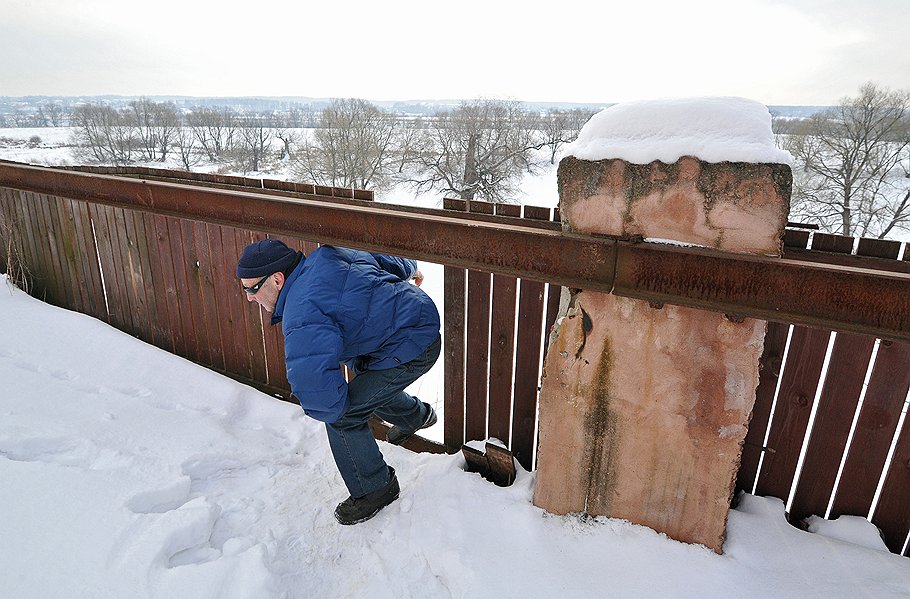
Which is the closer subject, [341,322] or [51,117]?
[341,322]

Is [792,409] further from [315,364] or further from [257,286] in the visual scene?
[257,286]

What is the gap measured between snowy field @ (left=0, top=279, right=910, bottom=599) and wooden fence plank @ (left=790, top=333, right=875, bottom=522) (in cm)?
11

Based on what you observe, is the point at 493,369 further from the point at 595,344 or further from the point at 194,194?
the point at 194,194

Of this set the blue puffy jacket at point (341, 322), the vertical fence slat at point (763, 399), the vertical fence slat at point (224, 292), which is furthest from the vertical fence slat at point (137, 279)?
the vertical fence slat at point (763, 399)

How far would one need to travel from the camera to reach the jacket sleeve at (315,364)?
232 centimetres

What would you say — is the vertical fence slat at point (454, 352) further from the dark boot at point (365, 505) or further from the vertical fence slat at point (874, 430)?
the vertical fence slat at point (874, 430)

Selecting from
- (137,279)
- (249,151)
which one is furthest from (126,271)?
(249,151)

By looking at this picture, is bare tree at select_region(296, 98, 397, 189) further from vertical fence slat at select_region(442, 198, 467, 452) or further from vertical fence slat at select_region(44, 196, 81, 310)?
vertical fence slat at select_region(442, 198, 467, 452)

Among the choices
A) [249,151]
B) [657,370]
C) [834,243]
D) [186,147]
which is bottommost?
[249,151]

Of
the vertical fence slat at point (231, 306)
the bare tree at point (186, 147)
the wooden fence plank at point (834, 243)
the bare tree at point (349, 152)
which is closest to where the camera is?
the wooden fence plank at point (834, 243)

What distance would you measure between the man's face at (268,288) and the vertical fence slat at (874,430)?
2.63m

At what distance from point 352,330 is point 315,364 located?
0.32m

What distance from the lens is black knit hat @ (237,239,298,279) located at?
2537 mm

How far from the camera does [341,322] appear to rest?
2549 millimetres
